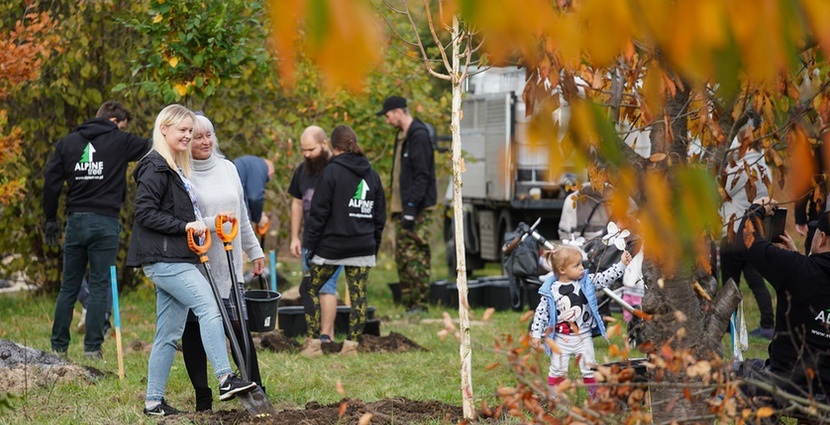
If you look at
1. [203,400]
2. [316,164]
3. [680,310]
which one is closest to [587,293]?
[680,310]

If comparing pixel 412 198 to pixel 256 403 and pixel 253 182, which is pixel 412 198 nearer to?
pixel 253 182

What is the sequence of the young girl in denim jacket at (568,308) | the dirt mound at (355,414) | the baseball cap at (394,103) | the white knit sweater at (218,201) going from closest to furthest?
the dirt mound at (355,414) < the white knit sweater at (218,201) < the young girl in denim jacket at (568,308) < the baseball cap at (394,103)

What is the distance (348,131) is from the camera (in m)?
9.01

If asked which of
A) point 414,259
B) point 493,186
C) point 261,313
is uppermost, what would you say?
point 493,186

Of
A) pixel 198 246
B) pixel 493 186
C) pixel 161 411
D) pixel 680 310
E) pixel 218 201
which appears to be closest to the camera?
pixel 680 310

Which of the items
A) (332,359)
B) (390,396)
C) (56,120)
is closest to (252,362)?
(390,396)

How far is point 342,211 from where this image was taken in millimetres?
8906

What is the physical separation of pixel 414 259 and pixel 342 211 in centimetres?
320

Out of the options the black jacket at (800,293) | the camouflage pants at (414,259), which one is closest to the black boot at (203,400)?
the black jacket at (800,293)

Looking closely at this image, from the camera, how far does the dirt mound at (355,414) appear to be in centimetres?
564

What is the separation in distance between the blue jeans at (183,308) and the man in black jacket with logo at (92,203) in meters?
2.43

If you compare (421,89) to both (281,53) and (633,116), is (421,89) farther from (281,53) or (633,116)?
(281,53)

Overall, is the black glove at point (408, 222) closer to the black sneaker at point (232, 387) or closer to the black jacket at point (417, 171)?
the black jacket at point (417, 171)

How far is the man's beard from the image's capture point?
9.62 m
